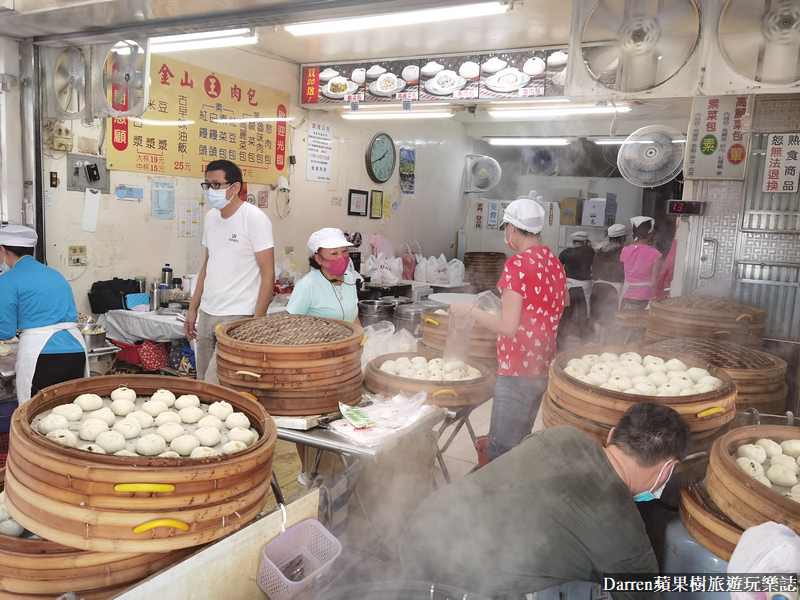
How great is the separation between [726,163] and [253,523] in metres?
5.00

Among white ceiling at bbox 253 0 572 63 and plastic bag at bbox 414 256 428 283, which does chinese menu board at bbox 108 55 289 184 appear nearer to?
white ceiling at bbox 253 0 572 63

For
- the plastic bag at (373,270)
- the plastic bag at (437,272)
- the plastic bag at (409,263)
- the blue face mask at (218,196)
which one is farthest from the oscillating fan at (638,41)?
the plastic bag at (409,263)

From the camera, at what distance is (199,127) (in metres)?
6.32

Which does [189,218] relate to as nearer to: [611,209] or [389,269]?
[389,269]

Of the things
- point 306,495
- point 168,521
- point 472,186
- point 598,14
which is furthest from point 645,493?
point 472,186

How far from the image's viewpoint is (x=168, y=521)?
158 cm

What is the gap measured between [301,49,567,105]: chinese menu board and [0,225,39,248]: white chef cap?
4.43m

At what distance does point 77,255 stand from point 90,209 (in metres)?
0.45

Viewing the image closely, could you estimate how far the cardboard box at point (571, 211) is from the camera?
1164 cm

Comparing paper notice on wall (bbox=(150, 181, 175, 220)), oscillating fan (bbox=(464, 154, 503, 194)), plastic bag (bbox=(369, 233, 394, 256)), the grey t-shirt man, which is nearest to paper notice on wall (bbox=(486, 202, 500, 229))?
oscillating fan (bbox=(464, 154, 503, 194))

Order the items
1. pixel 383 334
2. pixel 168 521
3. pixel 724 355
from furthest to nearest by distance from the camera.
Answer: pixel 383 334 < pixel 724 355 < pixel 168 521

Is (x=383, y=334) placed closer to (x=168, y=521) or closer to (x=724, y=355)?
(x=724, y=355)

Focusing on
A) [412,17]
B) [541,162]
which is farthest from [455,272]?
[412,17]

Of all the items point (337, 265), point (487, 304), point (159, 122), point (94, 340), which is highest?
point (159, 122)
